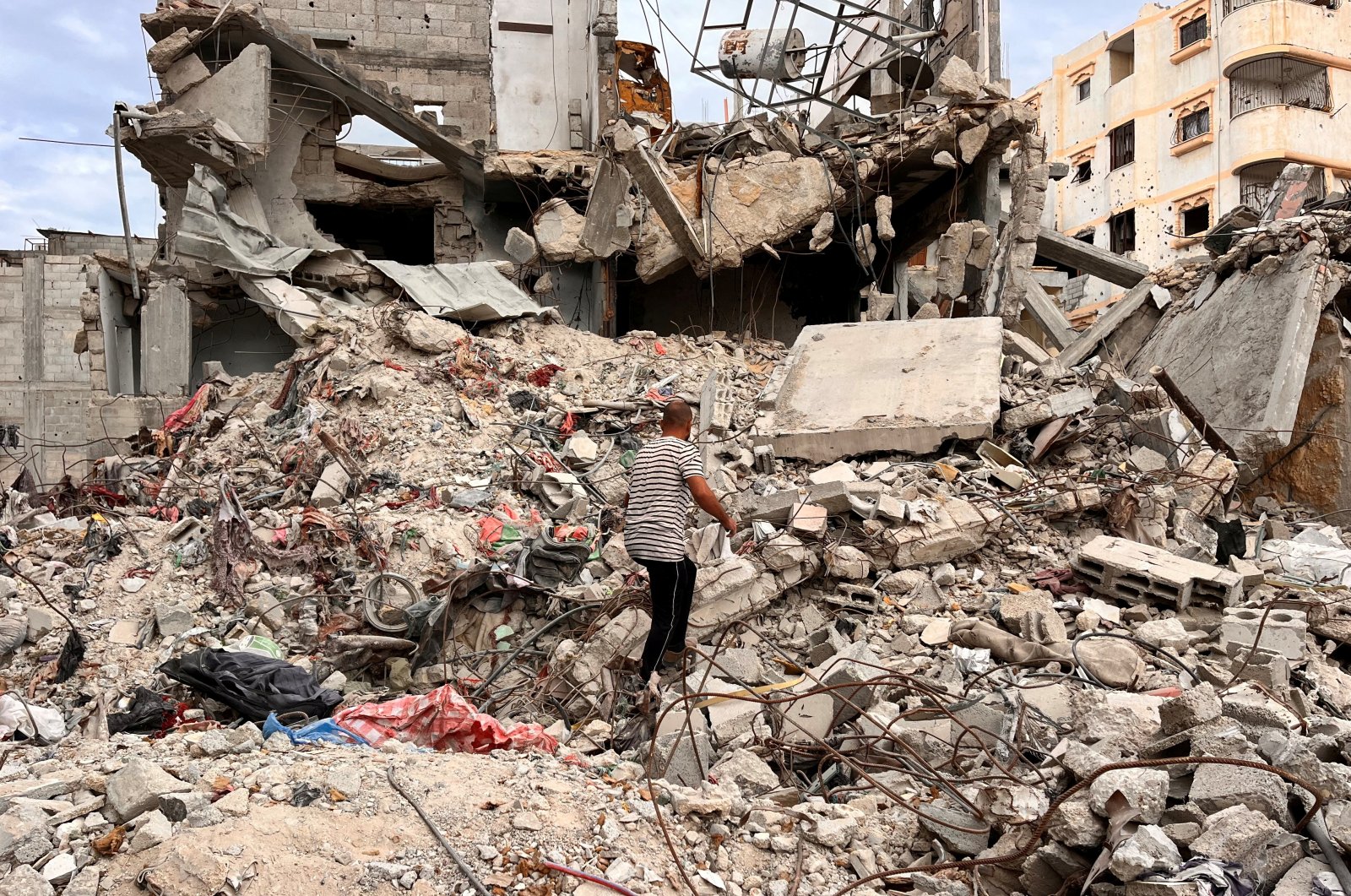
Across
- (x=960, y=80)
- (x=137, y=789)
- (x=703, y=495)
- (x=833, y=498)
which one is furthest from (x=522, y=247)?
(x=137, y=789)

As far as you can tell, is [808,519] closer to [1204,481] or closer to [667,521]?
[667,521]

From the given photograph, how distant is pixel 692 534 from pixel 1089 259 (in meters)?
10.7

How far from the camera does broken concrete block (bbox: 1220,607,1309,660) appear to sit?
4504mm

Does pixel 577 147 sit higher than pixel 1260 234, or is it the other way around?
pixel 577 147

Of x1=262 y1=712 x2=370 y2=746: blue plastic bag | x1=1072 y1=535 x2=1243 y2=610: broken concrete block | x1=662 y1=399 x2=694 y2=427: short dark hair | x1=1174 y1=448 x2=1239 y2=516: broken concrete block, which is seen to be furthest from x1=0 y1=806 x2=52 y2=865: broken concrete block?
x1=1174 y1=448 x2=1239 y2=516: broken concrete block

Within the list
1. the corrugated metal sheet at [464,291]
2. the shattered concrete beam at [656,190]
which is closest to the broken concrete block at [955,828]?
the shattered concrete beam at [656,190]

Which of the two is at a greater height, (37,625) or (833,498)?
(833,498)

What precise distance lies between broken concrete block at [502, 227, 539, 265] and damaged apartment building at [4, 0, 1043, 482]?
0.02 meters

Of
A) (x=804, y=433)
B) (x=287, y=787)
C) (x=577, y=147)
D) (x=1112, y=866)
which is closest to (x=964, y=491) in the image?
(x=804, y=433)

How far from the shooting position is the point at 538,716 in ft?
15.1

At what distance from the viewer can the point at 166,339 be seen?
1245 cm

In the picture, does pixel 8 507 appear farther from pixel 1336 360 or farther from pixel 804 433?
pixel 1336 360

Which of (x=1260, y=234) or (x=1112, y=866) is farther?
(x=1260, y=234)

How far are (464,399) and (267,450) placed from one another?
1.76 metres
